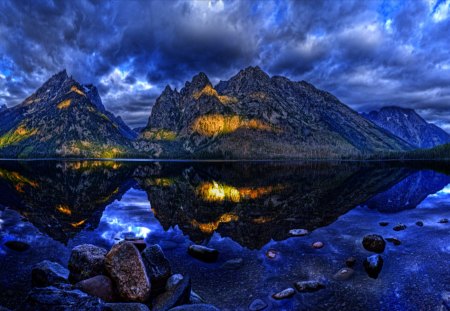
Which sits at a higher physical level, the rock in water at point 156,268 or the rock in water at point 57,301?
the rock in water at point 57,301

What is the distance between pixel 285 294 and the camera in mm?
16078

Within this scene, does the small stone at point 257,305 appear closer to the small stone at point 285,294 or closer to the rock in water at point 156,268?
the small stone at point 285,294

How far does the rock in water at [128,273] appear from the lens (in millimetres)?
15219

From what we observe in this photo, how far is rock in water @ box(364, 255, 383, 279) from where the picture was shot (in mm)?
19062

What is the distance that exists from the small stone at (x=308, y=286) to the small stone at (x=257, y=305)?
8.89 ft

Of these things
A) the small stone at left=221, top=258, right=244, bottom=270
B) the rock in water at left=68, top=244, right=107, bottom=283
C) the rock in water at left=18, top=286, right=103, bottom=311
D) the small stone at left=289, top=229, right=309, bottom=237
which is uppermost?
the rock in water at left=18, top=286, right=103, bottom=311

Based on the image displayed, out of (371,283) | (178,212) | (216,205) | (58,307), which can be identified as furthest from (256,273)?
(216,205)

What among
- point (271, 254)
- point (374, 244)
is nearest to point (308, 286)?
point (271, 254)

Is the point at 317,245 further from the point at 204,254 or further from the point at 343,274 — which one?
the point at 204,254

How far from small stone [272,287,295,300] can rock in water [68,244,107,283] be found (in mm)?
10196

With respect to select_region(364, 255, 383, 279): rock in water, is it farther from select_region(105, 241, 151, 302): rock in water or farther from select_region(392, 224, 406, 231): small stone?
select_region(105, 241, 151, 302): rock in water

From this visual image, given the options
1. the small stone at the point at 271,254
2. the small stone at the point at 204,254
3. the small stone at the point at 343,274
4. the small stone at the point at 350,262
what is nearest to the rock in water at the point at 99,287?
→ the small stone at the point at 204,254

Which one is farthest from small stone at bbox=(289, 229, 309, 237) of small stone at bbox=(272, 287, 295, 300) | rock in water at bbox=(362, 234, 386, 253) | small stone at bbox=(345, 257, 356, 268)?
small stone at bbox=(272, 287, 295, 300)

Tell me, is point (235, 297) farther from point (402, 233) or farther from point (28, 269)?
point (402, 233)
